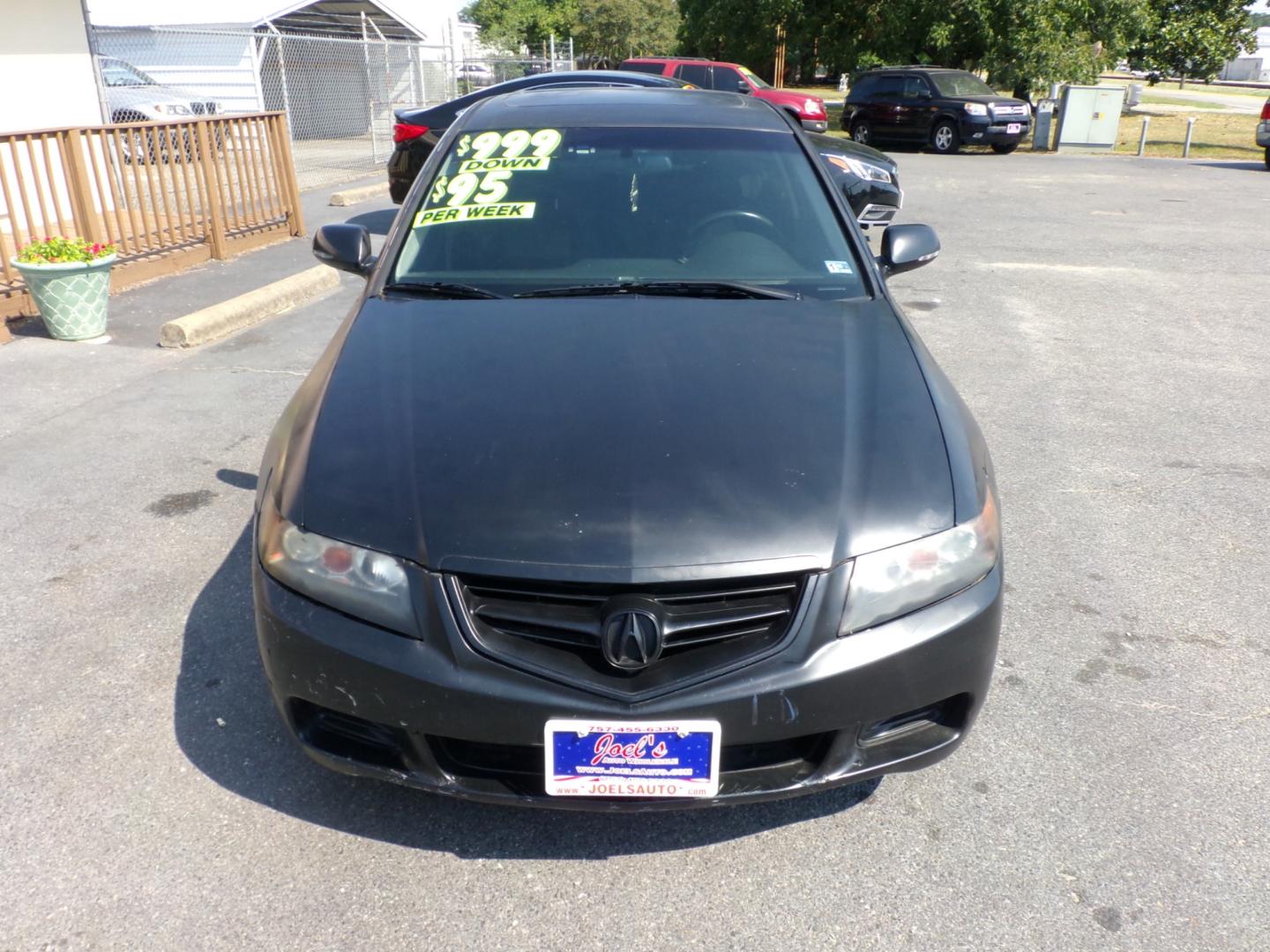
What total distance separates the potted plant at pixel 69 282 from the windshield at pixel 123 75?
474 inches

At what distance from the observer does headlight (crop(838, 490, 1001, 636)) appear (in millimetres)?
2225

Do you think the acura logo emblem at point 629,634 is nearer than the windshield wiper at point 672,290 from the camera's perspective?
Yes

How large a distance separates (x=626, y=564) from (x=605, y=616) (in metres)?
0.12

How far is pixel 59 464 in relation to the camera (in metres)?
4.83

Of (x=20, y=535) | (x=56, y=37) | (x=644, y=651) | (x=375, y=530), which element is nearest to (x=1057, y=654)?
(x=644, y=651)

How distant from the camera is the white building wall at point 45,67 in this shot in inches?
389

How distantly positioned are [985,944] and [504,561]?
1.35m

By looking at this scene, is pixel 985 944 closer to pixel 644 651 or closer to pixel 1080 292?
pixel 644 651

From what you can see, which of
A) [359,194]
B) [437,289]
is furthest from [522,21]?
[437,289]

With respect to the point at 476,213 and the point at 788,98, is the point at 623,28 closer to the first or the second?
the point at 788,98

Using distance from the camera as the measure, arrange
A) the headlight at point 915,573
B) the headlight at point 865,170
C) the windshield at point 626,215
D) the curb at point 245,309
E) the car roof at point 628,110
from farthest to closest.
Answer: the headlight at point 865,170 → the curb at point 245,309 → the car roof at point 628,110 → the windshield at point 626,215 → the headlight at point 915,573

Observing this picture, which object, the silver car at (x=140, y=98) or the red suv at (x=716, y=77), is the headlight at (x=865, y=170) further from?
Answer: the silver car at (x=140, y=98)

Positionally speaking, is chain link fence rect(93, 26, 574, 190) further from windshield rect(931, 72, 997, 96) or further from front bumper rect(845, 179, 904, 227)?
windshield rect(931, 72, 997, 96)

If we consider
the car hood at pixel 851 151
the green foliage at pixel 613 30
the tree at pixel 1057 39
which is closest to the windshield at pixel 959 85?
the tree at pixel 1057 39
